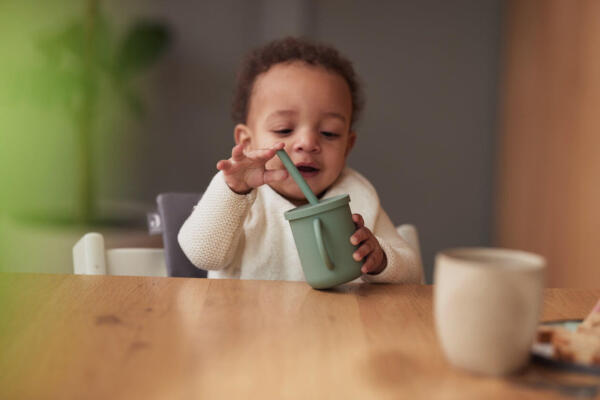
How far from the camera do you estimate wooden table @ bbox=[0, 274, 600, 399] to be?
45cm

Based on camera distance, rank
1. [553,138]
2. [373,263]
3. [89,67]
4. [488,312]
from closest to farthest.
Result: [488,312]
[373,263]
[553,138]
[89,67]

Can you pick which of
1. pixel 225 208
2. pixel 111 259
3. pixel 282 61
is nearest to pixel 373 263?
pixel 225 208

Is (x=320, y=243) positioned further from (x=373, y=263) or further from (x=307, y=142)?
(x=307, y=142)

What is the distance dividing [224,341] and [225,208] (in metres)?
0.40

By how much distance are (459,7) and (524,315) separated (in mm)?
2855

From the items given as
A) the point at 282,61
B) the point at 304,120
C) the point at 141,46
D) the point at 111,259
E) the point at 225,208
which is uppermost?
the point at 141,46

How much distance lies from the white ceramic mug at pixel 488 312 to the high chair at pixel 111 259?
2.28 feet

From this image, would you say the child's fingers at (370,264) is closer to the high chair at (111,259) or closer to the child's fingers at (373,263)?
the child's fingers at (373,263)

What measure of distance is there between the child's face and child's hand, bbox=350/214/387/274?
0.97 feet

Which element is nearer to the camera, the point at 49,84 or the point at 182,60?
the point at 49,84

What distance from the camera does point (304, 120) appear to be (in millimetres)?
1148

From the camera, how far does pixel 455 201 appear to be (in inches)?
124

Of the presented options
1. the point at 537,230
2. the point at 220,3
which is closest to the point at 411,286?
the point at 537,230

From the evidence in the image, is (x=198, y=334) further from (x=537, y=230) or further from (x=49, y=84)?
(x=49, y=84)
